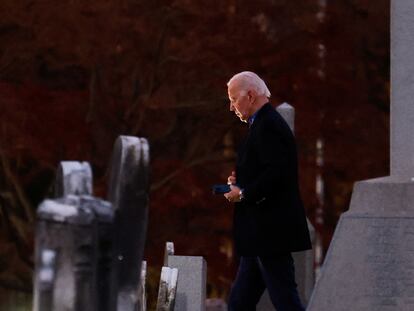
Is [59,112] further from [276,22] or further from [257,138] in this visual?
[257,138]

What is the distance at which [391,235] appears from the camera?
10203 millimetres

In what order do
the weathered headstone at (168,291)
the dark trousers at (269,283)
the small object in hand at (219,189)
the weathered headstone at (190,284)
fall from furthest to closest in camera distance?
the weathered headstone at (190,284)
the weathered headstone at (168,291)
the dark trousers at (269,283)
the small object in hand at (219,189)

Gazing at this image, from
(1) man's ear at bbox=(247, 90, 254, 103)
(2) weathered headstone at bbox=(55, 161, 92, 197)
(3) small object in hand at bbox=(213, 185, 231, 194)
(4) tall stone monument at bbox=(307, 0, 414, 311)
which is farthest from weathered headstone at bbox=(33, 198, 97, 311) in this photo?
(4) tall stone monument at bbox=(307, 0, 414, 311)

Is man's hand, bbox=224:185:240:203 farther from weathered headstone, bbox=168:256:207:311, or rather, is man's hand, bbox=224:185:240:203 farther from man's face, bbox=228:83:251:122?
weathered headstone, bbox=168:256:207:311

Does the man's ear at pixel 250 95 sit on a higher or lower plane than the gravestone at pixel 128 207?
higher

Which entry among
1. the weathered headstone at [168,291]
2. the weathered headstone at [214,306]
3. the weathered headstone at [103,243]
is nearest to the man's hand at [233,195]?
the weathered headstone at [168,291]

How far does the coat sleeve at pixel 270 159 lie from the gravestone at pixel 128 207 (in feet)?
10.8

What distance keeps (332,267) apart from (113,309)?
585cm

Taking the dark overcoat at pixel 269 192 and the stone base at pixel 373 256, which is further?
the stone base at pixel 373 256

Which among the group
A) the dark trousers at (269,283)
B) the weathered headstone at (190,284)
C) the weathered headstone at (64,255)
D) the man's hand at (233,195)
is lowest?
the weathered headstone at (64,255)

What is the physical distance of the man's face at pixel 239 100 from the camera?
811 centimetres

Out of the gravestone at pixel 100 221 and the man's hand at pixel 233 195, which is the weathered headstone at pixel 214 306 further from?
the gravestone at pixel 100 221

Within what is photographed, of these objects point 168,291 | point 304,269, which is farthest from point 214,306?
point 168,291

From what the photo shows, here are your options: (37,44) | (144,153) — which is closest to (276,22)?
(37,44)
